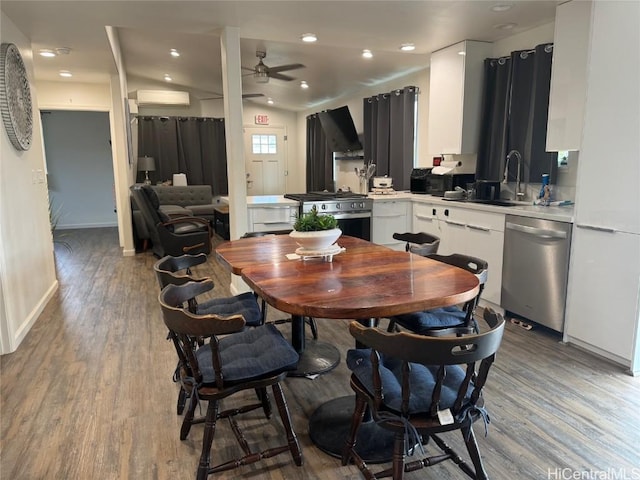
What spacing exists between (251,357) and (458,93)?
3548 mm

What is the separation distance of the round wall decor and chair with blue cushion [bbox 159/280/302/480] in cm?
240

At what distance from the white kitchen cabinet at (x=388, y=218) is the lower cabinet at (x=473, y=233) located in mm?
295

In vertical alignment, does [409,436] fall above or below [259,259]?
below

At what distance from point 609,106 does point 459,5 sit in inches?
50.8

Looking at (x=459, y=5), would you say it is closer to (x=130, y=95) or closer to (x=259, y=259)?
(x=259, y=259)

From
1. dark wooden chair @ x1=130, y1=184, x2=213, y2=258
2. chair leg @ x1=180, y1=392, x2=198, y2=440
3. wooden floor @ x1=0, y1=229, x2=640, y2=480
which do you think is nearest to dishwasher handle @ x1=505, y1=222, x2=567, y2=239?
wooden floor @ x1=0, y1=229, x2=640, y2=480

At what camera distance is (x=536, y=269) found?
328 centimetres

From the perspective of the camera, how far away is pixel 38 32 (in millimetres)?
3871

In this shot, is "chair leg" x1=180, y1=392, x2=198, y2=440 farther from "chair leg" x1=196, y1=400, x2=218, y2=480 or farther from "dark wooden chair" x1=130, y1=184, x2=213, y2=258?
"dark wooden chair" x1=130, y1=184, x2=213, y2=258

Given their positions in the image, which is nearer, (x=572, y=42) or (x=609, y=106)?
(x=609, y=106)

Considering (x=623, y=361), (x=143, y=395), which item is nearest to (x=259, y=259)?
(x=143, y=395)

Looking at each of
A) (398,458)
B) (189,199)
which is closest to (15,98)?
(398,458)

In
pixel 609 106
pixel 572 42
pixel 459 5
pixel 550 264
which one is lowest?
pixel 550 264

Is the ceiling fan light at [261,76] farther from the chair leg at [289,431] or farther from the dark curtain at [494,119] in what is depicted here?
the chair leg at [289,431]
